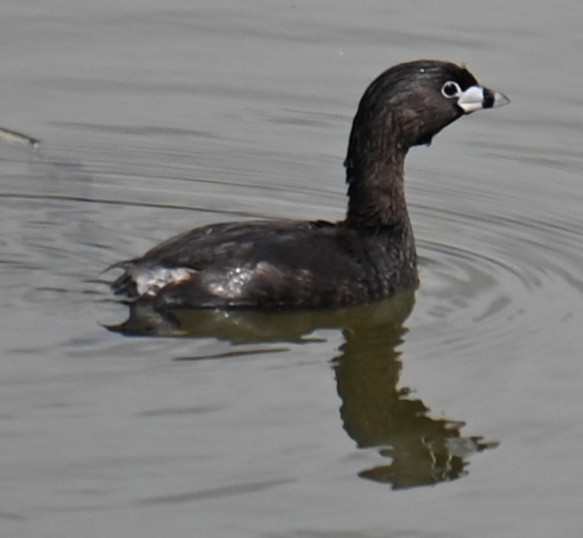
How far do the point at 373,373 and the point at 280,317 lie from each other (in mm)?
758

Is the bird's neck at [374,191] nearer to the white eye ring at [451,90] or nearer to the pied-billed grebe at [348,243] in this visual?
the pied-billed grebe at [348,243]

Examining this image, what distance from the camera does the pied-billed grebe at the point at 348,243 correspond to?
9.80m

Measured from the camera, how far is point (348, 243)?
10.3 meters

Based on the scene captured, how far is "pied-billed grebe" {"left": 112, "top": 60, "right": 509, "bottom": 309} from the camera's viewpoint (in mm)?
9797

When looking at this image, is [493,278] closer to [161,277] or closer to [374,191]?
[374,191]

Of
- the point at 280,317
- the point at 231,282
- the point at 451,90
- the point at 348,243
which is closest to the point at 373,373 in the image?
the point at 280,317

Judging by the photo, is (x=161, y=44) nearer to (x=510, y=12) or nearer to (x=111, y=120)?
(x=111, y=120)

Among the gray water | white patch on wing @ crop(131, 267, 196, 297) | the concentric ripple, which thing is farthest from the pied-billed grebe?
the concentric ripple

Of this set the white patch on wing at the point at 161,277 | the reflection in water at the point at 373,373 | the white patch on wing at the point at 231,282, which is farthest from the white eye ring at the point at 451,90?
the white patch on wing at the point at 161,277

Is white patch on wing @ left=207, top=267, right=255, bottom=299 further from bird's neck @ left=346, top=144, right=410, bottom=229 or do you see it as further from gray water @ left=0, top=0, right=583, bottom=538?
bird's neck @ left=346, top=144, right=410, bottom=229

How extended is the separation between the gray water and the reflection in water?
2cm

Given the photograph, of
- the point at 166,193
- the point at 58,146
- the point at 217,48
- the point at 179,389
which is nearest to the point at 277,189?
the point at 166,193

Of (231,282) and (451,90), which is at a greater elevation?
(451,90)

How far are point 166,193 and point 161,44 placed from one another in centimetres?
260
